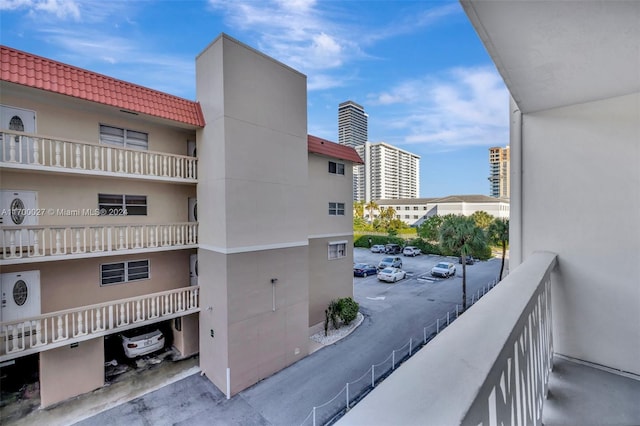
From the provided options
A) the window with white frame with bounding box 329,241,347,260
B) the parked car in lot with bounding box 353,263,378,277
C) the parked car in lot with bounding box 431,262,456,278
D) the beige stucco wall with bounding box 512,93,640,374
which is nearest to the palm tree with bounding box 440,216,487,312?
the window with white frame with bounding box 329,241,347,260

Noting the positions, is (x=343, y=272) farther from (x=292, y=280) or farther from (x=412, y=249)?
(x=412, y=249)

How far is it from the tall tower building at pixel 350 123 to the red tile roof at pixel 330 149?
74380 mm

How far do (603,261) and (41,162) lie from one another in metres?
9.45

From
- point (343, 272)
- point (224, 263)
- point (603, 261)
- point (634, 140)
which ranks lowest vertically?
point (343, 272)

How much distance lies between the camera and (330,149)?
1042cm

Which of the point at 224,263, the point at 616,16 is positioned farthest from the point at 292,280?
the point at 616,16

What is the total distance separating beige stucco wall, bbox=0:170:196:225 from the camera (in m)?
6.04

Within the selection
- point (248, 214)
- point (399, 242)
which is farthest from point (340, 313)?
point (399, 242)

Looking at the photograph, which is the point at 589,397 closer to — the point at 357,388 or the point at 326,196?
the point at 357,388

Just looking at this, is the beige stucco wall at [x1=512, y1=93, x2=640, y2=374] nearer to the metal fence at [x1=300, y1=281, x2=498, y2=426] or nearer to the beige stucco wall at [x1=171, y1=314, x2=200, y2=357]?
the metal fence at [x1=300, y1=281, x2=498, y2=426]

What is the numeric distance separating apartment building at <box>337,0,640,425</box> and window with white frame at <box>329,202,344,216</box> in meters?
7.43

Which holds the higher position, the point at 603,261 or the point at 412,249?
the point at 603,261

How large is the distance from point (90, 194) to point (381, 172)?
6616 cm

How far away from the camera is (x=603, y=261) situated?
2.95 meters
